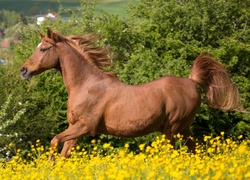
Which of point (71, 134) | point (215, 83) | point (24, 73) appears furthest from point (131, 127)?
point (215, 83)

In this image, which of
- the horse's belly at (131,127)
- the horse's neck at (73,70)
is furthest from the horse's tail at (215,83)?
the horse's neck at (73,70)

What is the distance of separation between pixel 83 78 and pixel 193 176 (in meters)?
4.86

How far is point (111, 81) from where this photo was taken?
1023cm

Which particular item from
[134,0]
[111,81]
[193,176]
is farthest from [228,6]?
[193,176]

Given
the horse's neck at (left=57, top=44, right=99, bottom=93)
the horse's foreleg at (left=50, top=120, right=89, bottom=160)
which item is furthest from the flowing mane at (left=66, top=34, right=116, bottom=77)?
the horse's foreleg at (left=50, top=120, right=89, bottom=160)

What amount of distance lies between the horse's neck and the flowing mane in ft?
0.63

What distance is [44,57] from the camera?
10.2 m

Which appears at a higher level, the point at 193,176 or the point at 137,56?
the point at 193,176

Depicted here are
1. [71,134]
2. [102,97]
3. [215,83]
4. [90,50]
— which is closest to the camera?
[71,134]

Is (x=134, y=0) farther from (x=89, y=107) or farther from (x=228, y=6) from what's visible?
(x=89, y=107)

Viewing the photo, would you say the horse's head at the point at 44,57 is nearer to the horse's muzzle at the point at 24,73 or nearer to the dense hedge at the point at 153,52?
the horse's muzzle at the point at 24,73

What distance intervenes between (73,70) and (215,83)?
2720mm

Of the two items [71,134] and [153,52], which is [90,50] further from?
[153,52]

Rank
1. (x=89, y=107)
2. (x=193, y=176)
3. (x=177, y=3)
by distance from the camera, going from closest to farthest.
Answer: (x=193, y=176), (x=89, y=107), (x=177, y=3)
